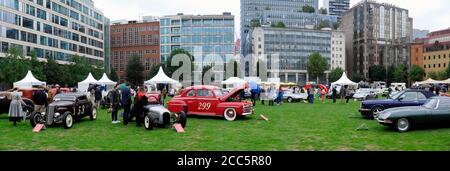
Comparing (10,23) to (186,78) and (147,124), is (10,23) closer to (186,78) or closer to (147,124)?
(186,78)

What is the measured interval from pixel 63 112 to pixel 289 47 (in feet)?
402

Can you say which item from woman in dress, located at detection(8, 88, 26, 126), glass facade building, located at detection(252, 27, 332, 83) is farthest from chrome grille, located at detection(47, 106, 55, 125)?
glass facade building, located at detection(252, 27, 332, 83)

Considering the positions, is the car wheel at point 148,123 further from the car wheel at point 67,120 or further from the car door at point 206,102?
the car door at point 206,102

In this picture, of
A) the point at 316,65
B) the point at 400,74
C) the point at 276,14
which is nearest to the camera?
the point at 400,74

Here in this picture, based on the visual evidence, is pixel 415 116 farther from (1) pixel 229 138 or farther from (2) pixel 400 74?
(2) pixel 400 74

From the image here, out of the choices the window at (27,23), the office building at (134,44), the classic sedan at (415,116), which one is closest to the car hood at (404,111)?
the classic sedan at (415,116)

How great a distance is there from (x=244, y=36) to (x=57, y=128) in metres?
166

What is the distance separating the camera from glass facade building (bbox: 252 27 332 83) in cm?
12950

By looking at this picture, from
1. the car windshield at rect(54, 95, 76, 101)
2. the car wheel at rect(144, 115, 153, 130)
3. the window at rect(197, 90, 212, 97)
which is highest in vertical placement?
the window at rect(197, 90, 212, 97)

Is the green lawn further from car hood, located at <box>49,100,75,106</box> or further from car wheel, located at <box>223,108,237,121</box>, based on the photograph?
car wheel, located at <box>223,108,237,121</box>

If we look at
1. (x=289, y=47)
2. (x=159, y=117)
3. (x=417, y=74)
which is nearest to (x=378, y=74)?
(x=417, y=74)

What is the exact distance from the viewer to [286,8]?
18112 centimetres

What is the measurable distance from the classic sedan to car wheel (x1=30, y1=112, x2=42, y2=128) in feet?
42.6

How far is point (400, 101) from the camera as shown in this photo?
1609cm
